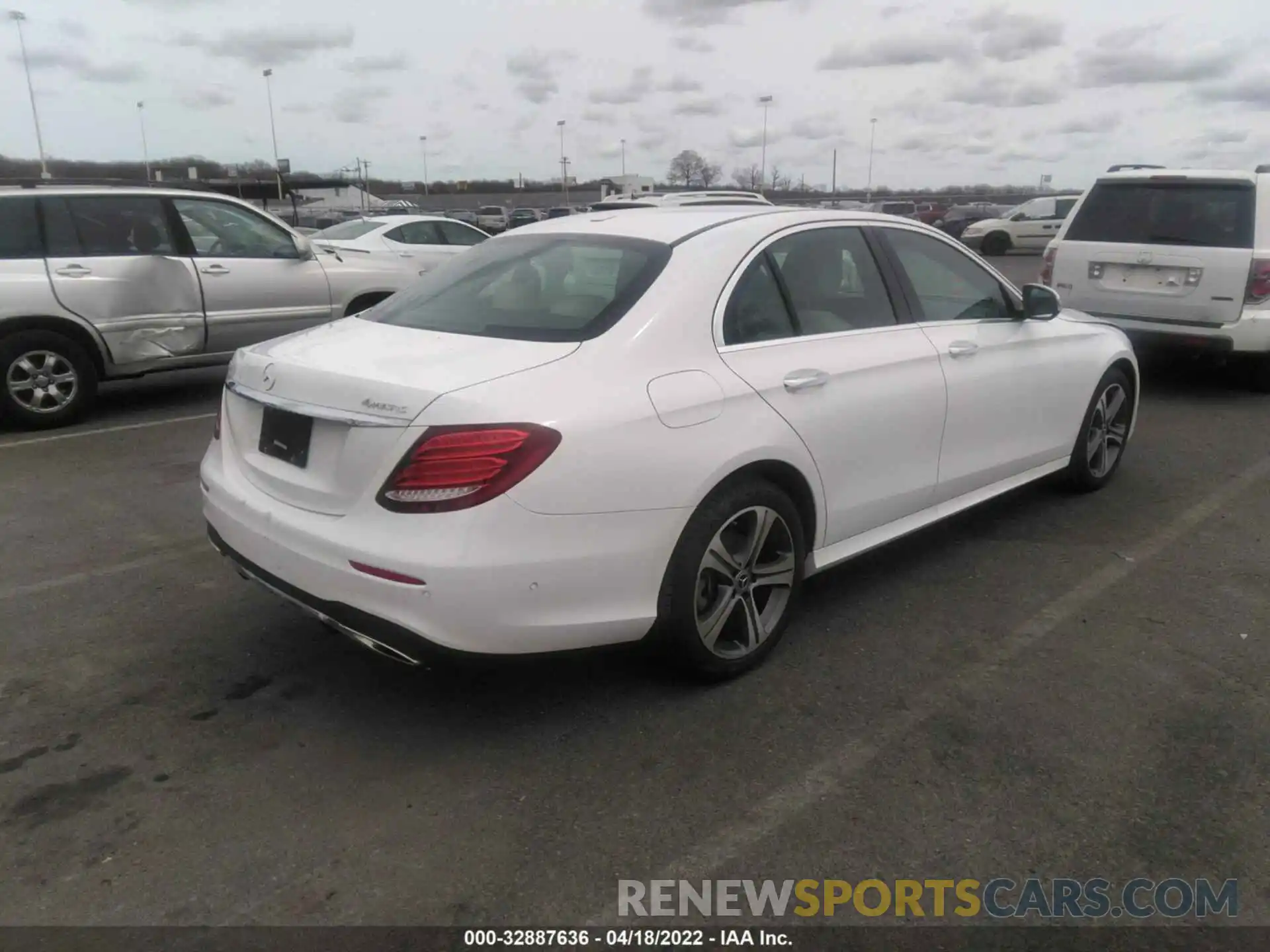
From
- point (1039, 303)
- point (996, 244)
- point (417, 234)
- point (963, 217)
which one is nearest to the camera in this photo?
point (1039, 303)

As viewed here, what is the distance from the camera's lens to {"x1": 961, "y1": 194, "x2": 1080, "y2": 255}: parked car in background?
92.7 ft

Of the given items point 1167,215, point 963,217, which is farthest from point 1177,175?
point 963,217

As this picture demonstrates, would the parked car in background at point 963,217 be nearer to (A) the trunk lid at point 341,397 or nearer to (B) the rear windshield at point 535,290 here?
(B) the rear windshield at point 535,290

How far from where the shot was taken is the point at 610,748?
3154 mm

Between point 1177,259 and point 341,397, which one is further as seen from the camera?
point 1177,259

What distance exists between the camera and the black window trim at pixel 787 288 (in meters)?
3.50

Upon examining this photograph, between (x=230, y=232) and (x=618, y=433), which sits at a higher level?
(x=230, y=232)

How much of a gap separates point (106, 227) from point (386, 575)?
6111 millimetres

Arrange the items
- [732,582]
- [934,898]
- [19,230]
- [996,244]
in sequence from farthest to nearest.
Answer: [996,244] → [19,230] → [732,582] → [934,898]

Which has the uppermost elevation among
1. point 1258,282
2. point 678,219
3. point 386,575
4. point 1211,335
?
point 678,219

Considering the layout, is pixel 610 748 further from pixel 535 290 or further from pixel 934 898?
pixel 535 290

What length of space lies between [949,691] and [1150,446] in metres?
4.21

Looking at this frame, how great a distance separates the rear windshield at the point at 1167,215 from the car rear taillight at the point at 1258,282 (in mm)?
177

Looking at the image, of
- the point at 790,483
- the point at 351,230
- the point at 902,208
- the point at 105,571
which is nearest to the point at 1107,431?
the point at 790,483
